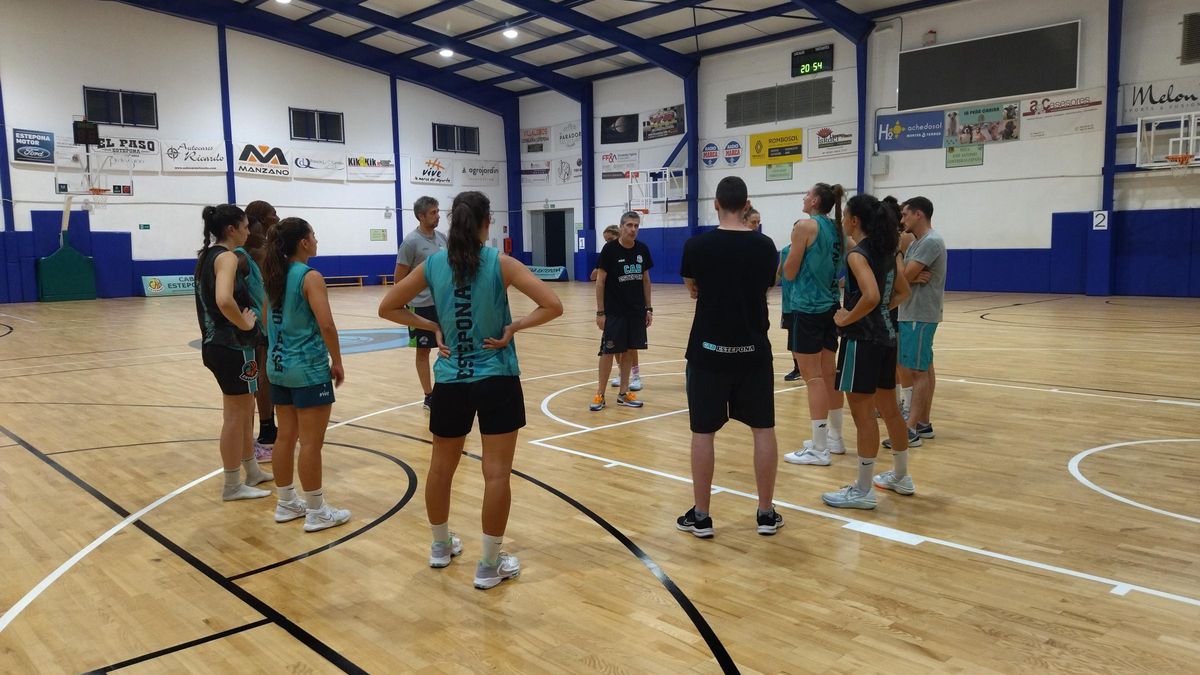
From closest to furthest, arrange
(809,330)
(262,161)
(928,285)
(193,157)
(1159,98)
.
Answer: (809,330), (928,285), (1159,98), (193,157), (262,161)

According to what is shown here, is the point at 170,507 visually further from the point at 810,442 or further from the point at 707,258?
the point at 810,442

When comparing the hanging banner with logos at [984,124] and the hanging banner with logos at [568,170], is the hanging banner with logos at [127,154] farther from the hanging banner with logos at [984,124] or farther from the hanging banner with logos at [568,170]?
the hanging banner with logos at [984,124]

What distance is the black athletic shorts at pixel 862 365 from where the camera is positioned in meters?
4.50

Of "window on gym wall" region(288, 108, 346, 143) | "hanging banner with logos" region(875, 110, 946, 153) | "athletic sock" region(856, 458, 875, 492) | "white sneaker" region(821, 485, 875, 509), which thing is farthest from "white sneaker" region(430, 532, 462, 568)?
"window on gym wall" region(288, 108, 346, 143)

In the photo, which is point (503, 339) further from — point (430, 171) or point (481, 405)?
point (430, 171)

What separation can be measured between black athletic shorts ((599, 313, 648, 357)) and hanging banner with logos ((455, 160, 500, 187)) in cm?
2445

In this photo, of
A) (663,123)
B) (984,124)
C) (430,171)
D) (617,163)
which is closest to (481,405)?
(984,124)

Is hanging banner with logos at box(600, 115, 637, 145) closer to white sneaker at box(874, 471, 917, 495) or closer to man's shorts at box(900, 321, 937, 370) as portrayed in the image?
man's shorts at box(900, 321, 937, 370)

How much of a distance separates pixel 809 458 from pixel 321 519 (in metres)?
3.14

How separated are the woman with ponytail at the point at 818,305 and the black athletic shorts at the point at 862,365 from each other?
0.78 metres

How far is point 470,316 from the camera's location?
3.45 m

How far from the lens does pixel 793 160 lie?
23.6 m

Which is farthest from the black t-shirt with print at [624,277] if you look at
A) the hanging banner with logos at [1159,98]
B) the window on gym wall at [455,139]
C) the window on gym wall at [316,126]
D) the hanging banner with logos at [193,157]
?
the window on gym wall at [455,139]

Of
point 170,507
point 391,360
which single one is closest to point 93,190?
point 391,360
